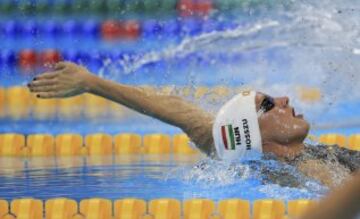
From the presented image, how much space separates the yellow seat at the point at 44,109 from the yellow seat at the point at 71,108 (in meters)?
0.06

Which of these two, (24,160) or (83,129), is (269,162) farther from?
(83,129)

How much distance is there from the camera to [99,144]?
5.52 m

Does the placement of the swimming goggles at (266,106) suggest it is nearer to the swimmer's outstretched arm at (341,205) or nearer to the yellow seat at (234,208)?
the yellow seat at (234,208)

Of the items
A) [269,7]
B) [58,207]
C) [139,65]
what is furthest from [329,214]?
[269,7]

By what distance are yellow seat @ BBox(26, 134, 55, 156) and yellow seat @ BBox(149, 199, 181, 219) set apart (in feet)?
6.60

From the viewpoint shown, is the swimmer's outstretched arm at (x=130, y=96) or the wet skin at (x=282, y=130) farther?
the wet skin at (x=282, y=130)

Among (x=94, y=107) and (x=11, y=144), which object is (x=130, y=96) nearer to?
(x=11, y=144)

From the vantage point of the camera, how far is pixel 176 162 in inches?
202

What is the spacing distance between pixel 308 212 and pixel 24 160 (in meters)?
4.81

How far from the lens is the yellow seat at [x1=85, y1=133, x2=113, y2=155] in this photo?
18.0 feet

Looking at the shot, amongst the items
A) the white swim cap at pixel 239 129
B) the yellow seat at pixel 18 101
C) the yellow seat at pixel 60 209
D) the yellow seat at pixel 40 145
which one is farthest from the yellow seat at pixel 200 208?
the yellow seat at pixel 18 101

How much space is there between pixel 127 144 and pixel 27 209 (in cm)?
189

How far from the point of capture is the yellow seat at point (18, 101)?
6891 millimetres

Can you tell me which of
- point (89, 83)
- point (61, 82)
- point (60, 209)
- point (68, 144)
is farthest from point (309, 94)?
point (61, 82)
